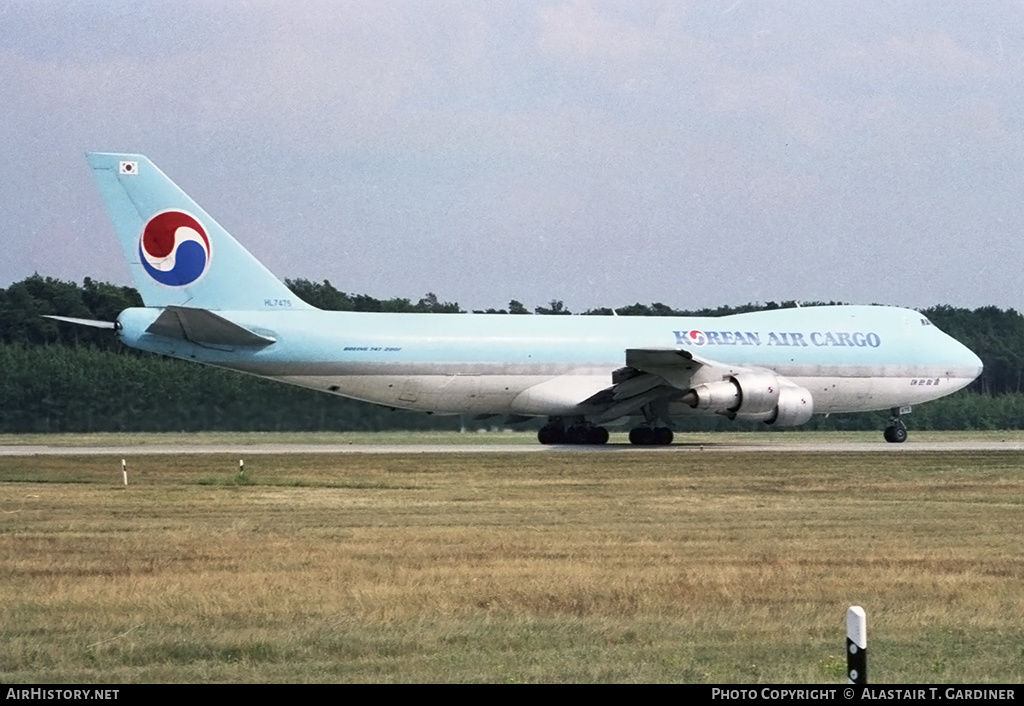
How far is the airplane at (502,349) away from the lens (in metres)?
38.8

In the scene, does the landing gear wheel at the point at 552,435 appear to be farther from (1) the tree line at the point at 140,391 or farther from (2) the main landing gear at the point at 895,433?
(2) the main landing gear at the point at 895,433

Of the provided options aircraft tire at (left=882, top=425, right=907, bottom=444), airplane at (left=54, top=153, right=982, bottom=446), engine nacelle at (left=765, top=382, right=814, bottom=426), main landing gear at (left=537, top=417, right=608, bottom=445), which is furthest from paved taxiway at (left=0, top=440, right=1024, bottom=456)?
aircraft tire at (left=882, top=425, right=907, bottom=444)

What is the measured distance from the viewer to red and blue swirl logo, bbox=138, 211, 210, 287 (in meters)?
38.9

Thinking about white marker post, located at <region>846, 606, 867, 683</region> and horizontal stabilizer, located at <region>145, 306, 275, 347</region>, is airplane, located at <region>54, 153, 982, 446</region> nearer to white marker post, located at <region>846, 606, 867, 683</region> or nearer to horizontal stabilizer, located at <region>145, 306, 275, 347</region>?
horizontal stabilizer, located at <region>145, 306, 275, 347</region>

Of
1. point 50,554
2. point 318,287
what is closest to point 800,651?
point 50,554

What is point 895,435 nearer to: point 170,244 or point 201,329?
point 201,329

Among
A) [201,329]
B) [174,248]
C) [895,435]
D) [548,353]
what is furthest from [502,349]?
[895,435]

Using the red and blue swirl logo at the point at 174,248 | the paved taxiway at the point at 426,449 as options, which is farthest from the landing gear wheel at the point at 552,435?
the red and blue swirl logo at the point at 174,248

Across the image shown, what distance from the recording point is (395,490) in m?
27.0

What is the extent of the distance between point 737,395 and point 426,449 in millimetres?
8365

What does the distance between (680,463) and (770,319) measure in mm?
13697

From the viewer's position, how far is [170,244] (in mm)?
39031

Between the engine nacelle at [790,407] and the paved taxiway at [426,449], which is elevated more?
the engine nacelle at [790,407]

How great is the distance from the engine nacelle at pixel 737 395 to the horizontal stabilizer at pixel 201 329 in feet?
38.1
